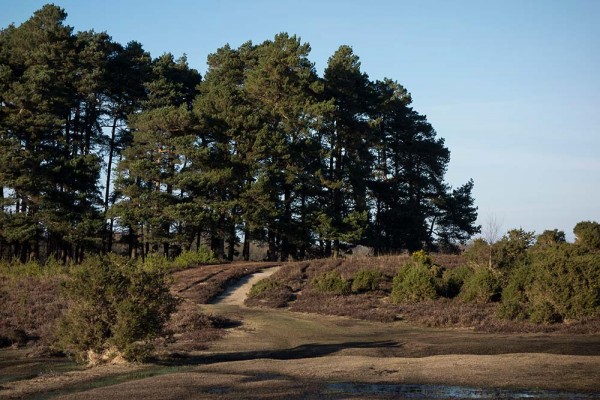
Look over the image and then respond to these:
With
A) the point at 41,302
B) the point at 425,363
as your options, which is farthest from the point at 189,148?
the point at 425,363

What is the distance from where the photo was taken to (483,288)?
3228 cm

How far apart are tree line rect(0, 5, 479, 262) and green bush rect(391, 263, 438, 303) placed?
17449 mm

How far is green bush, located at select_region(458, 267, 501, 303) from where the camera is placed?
3227 centimetres

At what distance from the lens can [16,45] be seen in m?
55.4

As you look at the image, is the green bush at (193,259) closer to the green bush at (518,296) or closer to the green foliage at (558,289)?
the green bush at (518,296)

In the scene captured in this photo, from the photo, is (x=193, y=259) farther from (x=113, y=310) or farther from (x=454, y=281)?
(x=113, y=310)

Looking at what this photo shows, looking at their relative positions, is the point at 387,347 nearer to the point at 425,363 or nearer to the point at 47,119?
the point at 425,363

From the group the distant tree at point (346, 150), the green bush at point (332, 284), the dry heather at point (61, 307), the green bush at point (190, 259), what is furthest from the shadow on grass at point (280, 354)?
the distant tree at point (346, 150)

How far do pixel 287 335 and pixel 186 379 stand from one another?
33.4 ft

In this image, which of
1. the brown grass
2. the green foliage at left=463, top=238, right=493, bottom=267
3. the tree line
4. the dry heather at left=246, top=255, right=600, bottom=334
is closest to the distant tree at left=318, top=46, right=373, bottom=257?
the tree line

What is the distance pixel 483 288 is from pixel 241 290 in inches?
536

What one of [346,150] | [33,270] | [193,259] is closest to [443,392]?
[33,270]

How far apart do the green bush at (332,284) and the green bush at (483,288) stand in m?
6.33

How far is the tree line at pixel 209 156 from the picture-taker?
163ft
